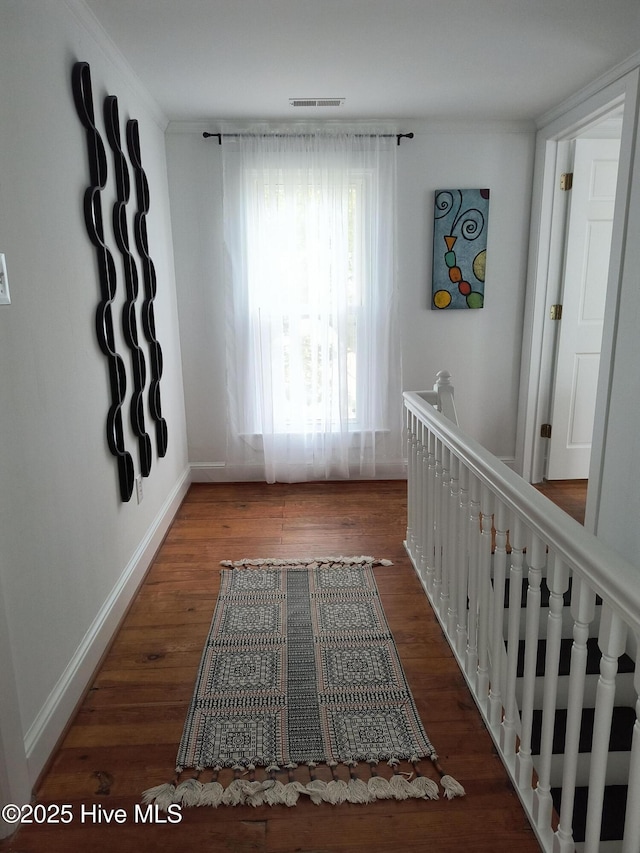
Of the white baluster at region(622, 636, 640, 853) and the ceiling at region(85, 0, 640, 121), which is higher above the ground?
the ceiling at region(85, 0, 640, 121)

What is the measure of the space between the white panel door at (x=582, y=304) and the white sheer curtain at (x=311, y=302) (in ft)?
3.61

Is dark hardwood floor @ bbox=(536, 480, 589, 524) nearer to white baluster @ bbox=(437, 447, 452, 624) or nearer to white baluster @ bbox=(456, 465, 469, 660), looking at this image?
white baluster @ bbox=(437, 447, 452, 624)

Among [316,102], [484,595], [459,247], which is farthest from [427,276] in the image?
[484,595]

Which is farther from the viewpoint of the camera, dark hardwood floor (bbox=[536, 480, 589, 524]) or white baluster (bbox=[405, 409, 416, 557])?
dark hardwood floor (bbox=[536, 480, 589, 524])

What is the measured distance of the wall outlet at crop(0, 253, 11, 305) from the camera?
151cm

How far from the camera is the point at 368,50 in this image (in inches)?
102

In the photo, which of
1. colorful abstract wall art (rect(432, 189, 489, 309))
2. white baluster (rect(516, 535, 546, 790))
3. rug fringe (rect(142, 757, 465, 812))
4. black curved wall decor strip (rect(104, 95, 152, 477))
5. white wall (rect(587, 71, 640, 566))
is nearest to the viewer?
white baluster (rect(516, 535, 546, 790))

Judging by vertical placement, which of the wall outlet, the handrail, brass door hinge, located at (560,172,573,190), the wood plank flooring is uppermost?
brass door hinge, located at (560,172,573,190)

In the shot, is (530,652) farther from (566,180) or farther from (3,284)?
(566,180)

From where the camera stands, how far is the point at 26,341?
167 cm

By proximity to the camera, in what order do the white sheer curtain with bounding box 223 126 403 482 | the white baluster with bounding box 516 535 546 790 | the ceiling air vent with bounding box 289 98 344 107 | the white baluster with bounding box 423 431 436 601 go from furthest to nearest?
1. the white sheer curtain with bounding box 223 126 403 482
2. the ceiling air vent with bounding box 289 98 344 107
3. the white baluster with bounding box 423 431 436 601
4. the white baluster with bounding box 516 535 546 790

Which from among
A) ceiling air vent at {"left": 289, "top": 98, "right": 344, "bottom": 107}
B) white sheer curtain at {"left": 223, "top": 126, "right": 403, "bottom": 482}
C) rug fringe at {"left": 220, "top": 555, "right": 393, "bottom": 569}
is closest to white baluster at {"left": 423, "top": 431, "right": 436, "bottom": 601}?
rug fringe at {"left": 220, "top": 555, "right": 393, "bottom": 569}

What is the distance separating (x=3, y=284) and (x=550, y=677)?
→ 164 cm

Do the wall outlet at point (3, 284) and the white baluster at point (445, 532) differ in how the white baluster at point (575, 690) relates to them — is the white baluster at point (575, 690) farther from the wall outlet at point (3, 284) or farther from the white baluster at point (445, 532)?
the wall outlet at point (3, 284)
